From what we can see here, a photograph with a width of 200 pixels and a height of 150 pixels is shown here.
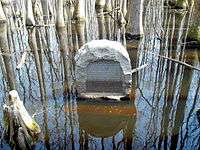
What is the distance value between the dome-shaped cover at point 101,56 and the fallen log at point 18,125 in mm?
2571

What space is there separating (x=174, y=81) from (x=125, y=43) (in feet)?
14.6

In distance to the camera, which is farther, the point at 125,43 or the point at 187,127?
the point at 125,43

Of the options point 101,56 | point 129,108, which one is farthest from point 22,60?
point 129,108

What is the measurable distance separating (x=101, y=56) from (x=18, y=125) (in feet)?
10.4

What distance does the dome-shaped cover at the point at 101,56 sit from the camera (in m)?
9.51

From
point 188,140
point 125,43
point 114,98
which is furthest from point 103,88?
point 125,43

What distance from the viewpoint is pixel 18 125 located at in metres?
7.48

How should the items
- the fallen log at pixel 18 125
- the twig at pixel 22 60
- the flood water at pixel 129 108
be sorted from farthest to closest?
the twig at pixel 22 60 < the flood water at pixel 129 108 < the fallen log at pixel 18 125

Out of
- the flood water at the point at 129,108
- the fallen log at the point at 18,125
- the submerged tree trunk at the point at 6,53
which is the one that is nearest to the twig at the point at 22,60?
the flood water at the point at 129,108

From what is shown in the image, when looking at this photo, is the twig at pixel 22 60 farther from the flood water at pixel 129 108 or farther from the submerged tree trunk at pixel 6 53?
the submerged tree trunk at pixel 6 53

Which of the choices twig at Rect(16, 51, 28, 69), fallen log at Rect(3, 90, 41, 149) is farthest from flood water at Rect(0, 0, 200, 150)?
fallen log at Rect(3, 90, 41, 149)

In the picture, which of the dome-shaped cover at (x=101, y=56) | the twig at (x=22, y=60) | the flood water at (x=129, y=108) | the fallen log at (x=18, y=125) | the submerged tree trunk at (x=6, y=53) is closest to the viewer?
the fallen log at (x=18, y=125)

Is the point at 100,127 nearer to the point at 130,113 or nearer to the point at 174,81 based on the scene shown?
the point at 130,113

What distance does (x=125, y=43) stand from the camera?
1482cm
